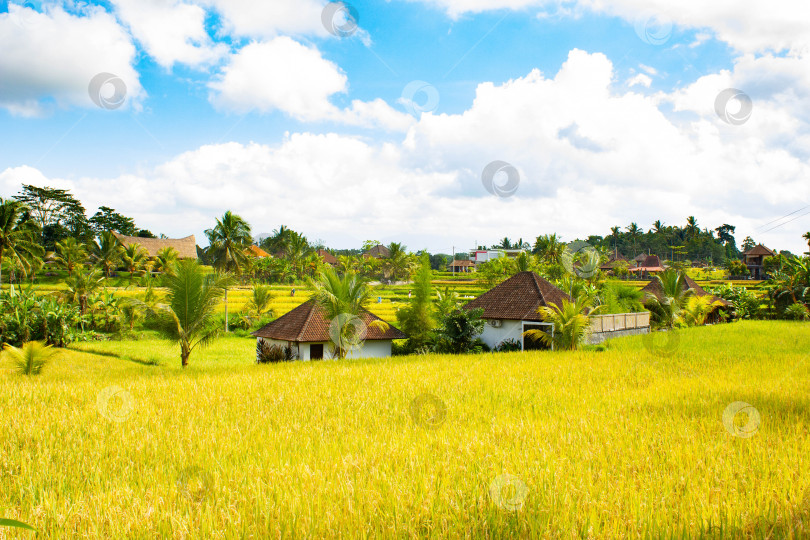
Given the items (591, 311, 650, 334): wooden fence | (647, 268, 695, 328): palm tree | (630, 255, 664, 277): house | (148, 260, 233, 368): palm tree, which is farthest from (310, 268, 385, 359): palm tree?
(630, 255, 664, 277): house

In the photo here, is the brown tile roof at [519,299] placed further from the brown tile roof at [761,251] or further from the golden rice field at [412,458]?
the brown tile roof at [761,251]

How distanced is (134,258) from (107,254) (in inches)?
114

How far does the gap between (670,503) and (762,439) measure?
3160 millimetres

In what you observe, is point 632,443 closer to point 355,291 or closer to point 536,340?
point 355,291

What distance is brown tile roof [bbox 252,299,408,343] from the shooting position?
22453 millimetres

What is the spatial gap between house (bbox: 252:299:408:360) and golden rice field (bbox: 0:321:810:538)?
10.9 meters

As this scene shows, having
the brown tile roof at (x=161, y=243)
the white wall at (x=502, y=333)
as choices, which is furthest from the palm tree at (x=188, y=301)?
the brown tile roof at (x=161, y=243)

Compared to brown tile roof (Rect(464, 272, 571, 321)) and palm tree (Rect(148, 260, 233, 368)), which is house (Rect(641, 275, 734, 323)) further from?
palm tree (Rect(148, 260, 233, 368))

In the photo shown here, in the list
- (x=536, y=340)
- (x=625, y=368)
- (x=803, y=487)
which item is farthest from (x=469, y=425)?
(x=536, y=340)

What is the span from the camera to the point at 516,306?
78.1ft

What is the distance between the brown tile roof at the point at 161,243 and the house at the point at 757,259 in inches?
3399

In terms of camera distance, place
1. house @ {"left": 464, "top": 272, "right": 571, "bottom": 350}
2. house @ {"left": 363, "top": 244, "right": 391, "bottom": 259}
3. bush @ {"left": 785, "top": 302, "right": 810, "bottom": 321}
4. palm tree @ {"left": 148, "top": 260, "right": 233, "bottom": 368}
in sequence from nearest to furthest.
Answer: palm tree @ {"left": 148, "top": 260, "right": 233, "bottom": 368} < house @ {"left": 464, "top": 272, "right": 571, "bottom": 350} < bush @ {"left": 785, "top": 302, "right": 810, "bottom": 321} < house @ {"left": 363, "top": 244, "right": 391, "bottom": 259}

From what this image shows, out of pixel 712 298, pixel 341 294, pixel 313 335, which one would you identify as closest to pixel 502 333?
pixel 341 294

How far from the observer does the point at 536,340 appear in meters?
22.8
